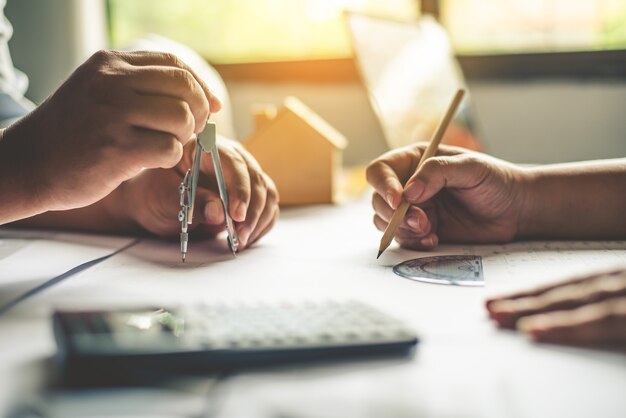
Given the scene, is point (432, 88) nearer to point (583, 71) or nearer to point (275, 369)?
point (583, 71)

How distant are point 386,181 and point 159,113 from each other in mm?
270

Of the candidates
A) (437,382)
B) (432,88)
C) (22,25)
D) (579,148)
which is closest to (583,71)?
(579,148)

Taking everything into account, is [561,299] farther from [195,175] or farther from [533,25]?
[533,25]

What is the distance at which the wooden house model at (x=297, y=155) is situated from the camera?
1.04 meters

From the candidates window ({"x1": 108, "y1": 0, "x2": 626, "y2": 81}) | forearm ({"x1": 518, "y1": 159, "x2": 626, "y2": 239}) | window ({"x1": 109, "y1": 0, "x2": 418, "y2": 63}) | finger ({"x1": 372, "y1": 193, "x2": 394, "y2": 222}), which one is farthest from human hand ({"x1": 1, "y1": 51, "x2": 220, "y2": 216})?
window ({"x1": 109, "y1": 0, "x2": 418, "y2": 63})

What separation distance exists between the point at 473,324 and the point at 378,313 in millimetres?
70

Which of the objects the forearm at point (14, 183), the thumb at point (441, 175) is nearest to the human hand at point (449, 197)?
the thumb at point (441, 175)

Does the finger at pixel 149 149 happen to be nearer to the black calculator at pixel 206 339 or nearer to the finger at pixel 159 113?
the finger at pixel 159 113

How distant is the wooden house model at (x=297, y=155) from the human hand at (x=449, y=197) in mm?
307

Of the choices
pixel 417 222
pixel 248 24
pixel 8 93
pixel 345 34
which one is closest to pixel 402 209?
pixel 417 222

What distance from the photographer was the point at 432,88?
1.34 m

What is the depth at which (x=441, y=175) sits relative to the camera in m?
0.66

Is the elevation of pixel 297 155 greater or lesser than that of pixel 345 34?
lesser

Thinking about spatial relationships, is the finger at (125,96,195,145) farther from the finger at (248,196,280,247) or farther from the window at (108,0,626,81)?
the window at (108,0,626,81)
